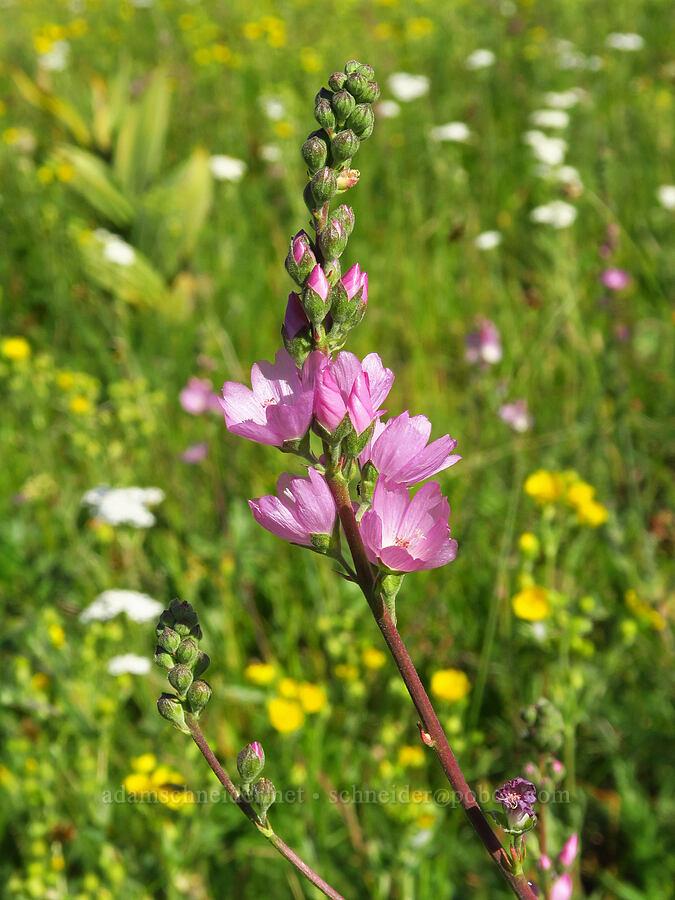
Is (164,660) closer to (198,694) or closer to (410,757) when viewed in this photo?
(198,694)

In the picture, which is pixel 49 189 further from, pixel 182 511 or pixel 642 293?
pixel 642 293

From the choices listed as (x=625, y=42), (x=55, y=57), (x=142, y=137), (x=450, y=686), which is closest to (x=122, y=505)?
(x=450, y=686)

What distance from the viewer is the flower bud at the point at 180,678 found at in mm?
856

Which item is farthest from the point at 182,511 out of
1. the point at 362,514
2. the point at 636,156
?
the point at 636,156

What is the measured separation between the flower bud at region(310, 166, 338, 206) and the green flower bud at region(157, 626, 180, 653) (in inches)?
19.6

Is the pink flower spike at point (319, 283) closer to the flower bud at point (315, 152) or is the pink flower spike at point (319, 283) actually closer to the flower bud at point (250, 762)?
the flower bud at point (315, 152)

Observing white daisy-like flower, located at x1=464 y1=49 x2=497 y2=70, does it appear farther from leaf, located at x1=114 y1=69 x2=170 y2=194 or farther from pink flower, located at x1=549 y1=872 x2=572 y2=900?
pink flower, located at x1=549 y1=872 x2=572 y2=900

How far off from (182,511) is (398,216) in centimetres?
215

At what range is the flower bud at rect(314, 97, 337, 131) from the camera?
806 millimetres

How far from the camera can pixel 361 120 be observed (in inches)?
32.1

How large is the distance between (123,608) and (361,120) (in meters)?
1.50

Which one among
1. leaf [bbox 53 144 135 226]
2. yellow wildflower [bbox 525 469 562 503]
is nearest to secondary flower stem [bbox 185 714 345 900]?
yellow wildflower [bbox 525 469 562 503]

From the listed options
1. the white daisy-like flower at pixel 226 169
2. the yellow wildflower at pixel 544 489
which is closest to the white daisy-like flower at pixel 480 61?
the white daisy-like flower at pixel 226 169

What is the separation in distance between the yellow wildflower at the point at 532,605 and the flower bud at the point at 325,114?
1.20m
